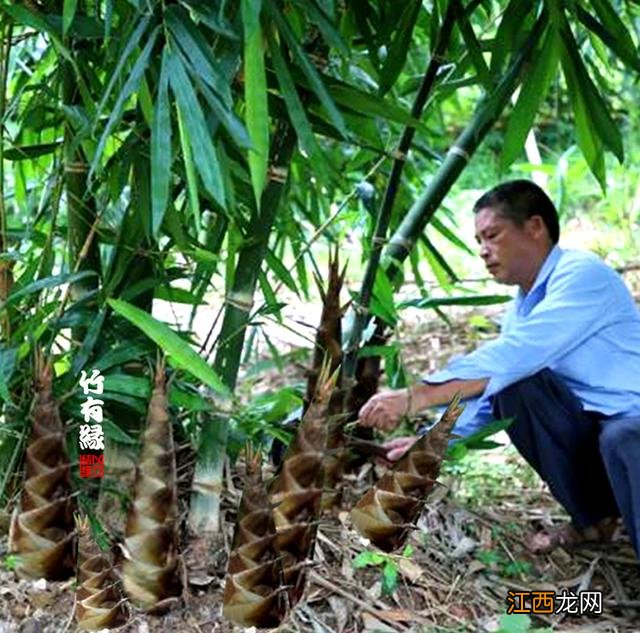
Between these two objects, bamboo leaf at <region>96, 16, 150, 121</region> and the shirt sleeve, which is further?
the shirt sleeve

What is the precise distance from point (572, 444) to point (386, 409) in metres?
0.46

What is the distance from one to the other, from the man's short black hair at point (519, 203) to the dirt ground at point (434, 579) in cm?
63

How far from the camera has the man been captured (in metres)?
2.23

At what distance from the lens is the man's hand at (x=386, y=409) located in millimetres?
2170

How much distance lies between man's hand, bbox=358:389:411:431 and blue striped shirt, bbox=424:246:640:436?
0.09 meters

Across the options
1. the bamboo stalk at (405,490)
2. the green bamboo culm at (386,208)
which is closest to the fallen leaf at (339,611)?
the bamboo stalk at (405,490)

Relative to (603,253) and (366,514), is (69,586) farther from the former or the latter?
(603,253)

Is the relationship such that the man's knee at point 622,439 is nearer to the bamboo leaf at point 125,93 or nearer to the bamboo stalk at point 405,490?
the bamboo stalk at point 405,490

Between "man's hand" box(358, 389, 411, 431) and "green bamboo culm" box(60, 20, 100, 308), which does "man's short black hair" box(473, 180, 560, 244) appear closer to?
"man's hand" box(358, 389, 411, 431)

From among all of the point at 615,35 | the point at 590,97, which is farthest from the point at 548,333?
the point at 615,35

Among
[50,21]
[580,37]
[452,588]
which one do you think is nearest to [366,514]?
[452,588]

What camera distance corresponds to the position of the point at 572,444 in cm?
238

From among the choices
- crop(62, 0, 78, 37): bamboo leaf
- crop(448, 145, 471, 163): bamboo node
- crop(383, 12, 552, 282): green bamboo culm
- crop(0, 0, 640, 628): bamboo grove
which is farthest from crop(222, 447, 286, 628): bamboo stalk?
crop(448, 145, 471, 163): bamboo node

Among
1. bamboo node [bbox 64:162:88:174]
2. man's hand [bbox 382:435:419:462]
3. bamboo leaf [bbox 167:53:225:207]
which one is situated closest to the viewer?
bamboo leaf [bbox 167:53:225:207]
